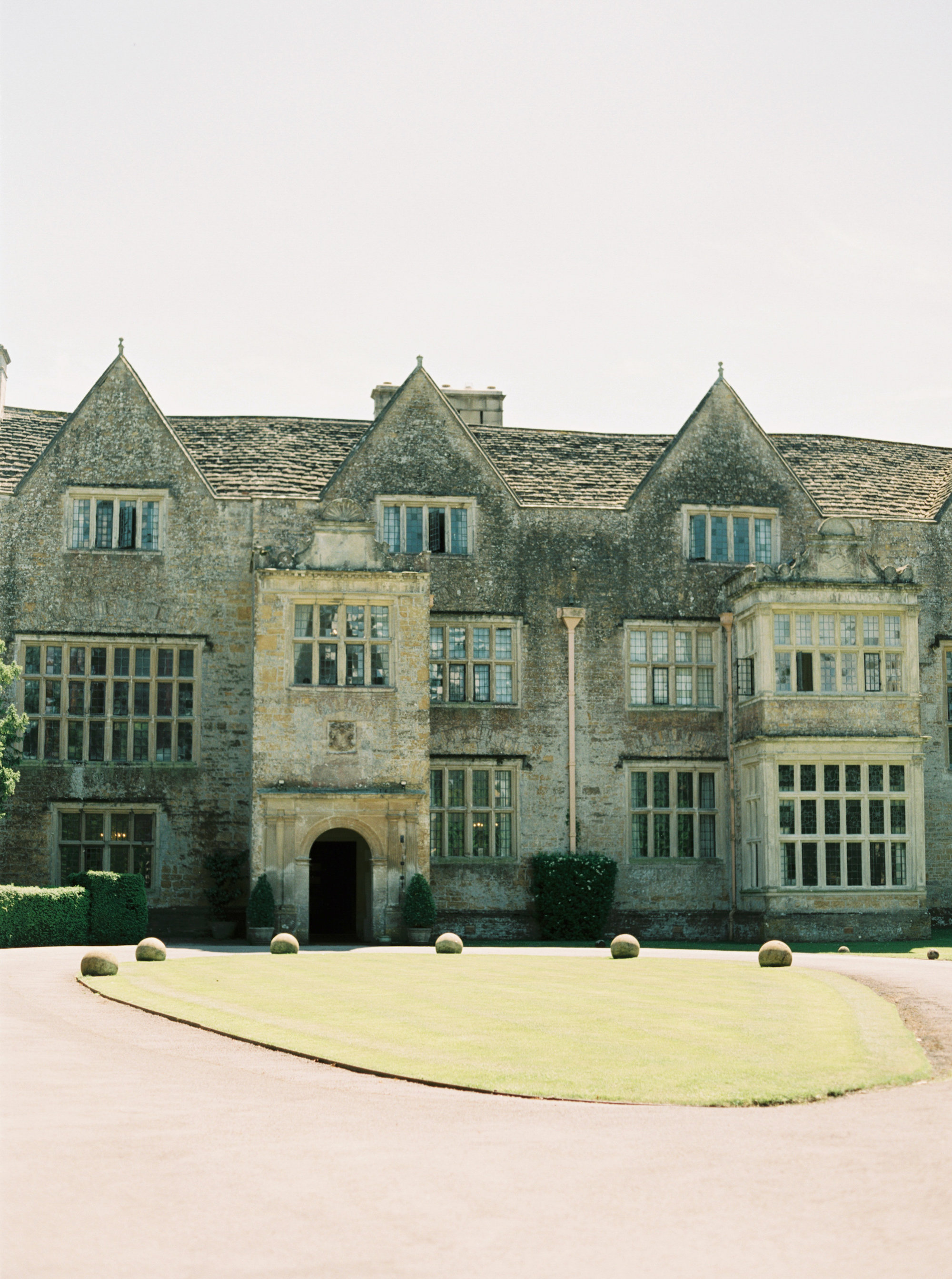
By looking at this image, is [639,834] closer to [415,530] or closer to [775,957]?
[415,530]

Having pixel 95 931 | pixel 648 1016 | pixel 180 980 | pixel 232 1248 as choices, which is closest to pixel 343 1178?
pixel 232 1248

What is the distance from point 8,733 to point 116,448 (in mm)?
7465

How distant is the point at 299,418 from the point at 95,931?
45.1 feet

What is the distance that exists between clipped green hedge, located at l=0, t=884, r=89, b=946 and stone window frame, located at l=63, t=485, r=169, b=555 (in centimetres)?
788

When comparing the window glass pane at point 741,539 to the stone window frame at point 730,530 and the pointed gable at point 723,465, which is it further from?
the pointed gable at point 723,465

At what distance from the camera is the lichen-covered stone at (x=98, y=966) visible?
1916 cm

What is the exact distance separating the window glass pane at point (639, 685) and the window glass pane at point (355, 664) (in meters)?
6.40

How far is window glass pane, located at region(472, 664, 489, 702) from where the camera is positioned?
31.8 meters

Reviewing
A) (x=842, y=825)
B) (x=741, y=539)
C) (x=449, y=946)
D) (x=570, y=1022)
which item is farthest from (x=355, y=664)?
(x=570, y=1022)

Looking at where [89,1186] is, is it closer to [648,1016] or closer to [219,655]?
[648,1016]

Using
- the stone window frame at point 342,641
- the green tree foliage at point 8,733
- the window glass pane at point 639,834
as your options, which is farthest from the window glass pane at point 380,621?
the window glass pane at point 639,834

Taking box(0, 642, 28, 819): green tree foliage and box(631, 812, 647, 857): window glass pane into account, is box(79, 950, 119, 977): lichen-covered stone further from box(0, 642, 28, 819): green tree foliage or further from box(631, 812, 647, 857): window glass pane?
box(631, 812, 647, 857): window glass pane

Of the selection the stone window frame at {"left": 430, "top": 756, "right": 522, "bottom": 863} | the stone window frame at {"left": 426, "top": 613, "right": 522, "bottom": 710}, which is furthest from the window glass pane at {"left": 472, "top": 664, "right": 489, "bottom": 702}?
the stone window frame at {"left": 430, "top": 756, "right": 522, "bottom": 863}

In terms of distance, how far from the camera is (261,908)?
27.9 m
